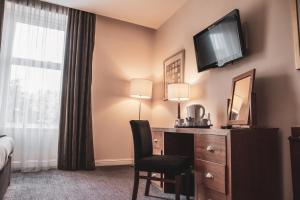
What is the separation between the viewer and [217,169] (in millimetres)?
1703

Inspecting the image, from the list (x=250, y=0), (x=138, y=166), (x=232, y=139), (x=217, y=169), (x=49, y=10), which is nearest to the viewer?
(x=232, y=139)

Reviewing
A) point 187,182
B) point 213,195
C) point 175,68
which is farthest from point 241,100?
point 175,68

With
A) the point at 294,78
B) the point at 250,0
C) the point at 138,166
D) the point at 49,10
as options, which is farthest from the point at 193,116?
the point at 49,10

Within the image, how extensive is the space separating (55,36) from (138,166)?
2803mm

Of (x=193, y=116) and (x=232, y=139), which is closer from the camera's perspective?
(x=232, y=139)

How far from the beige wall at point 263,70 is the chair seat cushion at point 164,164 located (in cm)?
78

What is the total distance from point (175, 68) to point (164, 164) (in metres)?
1.98

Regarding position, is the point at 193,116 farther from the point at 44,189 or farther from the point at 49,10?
the point at 49,10

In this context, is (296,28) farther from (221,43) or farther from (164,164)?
(164,164)

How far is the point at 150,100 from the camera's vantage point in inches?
177

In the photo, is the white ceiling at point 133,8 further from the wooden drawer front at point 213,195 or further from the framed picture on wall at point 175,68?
the wooden drawer front at point 213,195

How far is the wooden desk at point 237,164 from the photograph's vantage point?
5.19 ft

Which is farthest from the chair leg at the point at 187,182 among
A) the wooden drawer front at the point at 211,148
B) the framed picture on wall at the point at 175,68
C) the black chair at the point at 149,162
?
the framed picture on wall at the point at 175,68

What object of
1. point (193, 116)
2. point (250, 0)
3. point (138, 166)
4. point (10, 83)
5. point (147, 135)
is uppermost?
point (250, 0)
